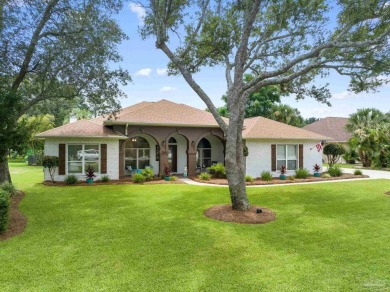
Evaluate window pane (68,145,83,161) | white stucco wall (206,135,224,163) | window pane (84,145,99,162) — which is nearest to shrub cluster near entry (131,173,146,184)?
window pane (84,145,99,162)

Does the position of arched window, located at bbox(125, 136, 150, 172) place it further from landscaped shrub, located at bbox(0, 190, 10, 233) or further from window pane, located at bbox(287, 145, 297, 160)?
landscaped shrub, located at bbox(0, 190, 10, 233)

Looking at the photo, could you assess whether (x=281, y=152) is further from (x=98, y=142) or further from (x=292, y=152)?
(x=98, y=142)

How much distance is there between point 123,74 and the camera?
15.4 metres

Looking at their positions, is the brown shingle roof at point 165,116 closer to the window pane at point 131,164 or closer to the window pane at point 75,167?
the window pane at point 75,167

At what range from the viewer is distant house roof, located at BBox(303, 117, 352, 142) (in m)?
33.7

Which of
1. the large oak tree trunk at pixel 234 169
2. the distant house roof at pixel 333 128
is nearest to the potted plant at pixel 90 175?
the large oak tree trunk at pixel 234 169

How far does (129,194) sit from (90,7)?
901 centimetres

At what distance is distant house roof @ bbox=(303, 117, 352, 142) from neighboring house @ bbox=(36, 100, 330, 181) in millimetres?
14925

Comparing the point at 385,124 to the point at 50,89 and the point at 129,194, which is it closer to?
the point at 129,194

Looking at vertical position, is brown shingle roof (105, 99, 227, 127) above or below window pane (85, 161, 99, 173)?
above

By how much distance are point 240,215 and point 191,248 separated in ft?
10.1

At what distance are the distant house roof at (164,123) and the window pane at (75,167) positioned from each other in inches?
77.2

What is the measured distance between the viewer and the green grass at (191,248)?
5.00 m

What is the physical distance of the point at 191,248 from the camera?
6.54 m
